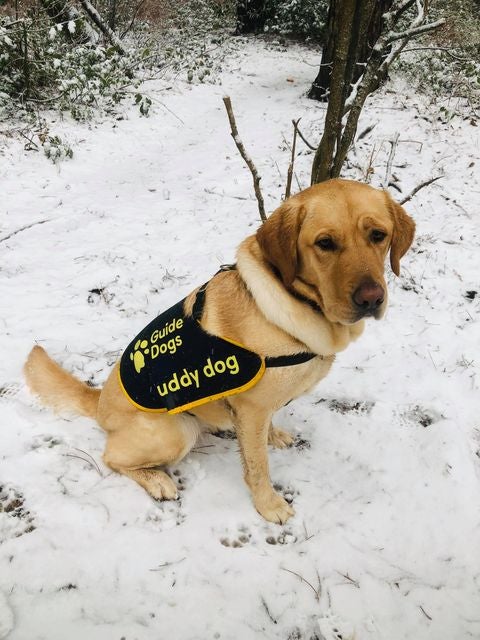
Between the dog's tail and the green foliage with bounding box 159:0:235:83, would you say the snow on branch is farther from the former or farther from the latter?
the green foliage with bounding box 159:0:235:83

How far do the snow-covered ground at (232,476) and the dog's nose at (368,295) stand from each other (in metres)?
1.36

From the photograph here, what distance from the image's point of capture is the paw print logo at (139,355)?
2287mm

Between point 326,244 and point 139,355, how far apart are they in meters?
1.22

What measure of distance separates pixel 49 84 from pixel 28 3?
11.4ft

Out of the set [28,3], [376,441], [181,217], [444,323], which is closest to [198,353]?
[376,441]

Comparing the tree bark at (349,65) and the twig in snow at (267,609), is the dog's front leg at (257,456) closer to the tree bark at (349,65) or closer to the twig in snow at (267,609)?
the twig in snow at (267,609)

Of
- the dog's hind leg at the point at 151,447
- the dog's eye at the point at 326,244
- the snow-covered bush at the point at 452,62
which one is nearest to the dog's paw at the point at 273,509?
the dog's hind leg at the point at 151,447

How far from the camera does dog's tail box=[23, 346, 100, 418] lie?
2584 millimetres

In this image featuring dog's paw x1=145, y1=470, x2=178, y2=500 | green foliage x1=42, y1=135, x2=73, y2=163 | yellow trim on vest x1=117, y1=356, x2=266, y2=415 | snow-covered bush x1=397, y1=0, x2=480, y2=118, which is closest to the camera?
yellow trim on vest x1=117, y1=356, x2=266, y2=415

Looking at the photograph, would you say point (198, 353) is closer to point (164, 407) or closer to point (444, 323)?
point (164, 407)

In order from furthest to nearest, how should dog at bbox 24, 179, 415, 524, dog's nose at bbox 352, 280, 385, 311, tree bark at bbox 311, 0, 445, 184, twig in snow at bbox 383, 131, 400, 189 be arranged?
1. twig in snow at bbox 383, 131, 400, 189
2. tree bark at bbox 311, 0, 445, 184
3. dog at bbox 24, 179, 415, 524
4. dog's nose at bbox 352, 280, 385, 311

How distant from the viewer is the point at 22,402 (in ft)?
9.37

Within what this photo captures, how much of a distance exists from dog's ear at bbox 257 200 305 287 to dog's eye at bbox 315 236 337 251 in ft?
0.38

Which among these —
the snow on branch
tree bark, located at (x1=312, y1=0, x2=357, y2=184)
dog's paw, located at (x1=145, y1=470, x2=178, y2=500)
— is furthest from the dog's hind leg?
the snow on branch
